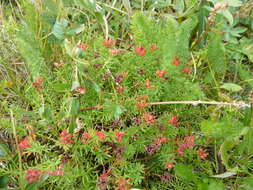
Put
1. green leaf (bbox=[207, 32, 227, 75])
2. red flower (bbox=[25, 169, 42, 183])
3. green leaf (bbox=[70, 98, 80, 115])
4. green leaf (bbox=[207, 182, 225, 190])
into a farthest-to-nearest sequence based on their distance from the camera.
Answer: green leaf (bbox=[207, 32, 227, 75]) < green leaf (bbox=[207, 182, 225, 190]) < green leaf (bbox=[70, 98, 80, 115]) < red flower (bbox=[25, 169, 42, 183])

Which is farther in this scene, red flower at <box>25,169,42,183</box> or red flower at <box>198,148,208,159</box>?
red flower at <box>198,148,208,159</box>

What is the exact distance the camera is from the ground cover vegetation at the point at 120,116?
3.86 ft

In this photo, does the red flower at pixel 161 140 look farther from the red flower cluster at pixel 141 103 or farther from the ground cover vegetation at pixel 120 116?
the red flower cluster at pixel 141 103

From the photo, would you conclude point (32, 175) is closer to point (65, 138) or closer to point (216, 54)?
point (65, 138)

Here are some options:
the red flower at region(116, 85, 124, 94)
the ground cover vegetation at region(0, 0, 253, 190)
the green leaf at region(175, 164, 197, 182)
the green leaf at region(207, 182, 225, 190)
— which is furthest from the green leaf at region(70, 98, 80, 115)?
the green leaf at region(207, 182, 225, 190)

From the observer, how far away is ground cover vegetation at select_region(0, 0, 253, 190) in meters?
1.18

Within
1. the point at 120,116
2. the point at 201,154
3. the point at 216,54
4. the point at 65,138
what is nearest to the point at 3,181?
the point at 65,138

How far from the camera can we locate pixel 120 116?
1.25m

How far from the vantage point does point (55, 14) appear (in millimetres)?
1463

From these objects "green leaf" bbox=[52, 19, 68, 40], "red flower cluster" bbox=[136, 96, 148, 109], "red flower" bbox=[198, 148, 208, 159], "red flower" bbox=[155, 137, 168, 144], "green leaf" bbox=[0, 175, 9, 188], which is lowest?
"green leaf" bbox=[0, 175, 9, 188]

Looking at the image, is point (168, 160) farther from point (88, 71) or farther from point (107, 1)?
point (107, 1)

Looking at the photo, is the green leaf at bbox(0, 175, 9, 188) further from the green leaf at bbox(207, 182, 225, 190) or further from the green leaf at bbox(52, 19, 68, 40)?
the green leaf at bbox(207, 182, 225, 190)

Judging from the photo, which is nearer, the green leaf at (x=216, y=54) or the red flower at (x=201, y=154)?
the red flower at (x=201, y=154)

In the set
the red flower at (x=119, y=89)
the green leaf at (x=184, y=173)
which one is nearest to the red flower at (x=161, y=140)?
the green leaf at (x=184, y=173)
